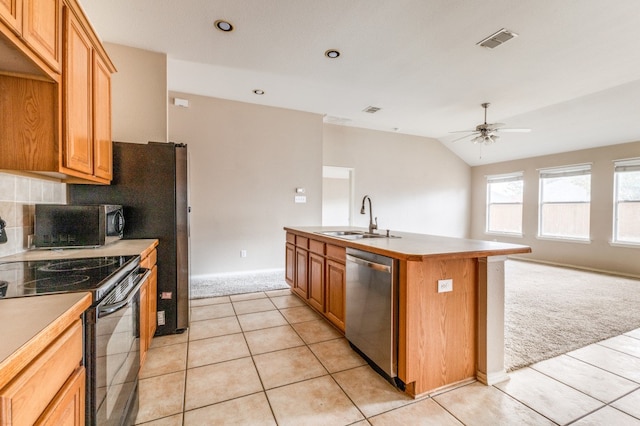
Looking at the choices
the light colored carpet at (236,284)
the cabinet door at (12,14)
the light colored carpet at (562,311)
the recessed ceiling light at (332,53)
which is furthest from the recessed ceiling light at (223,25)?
the light colored carpet at (562,311)

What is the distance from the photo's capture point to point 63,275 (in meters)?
1.31

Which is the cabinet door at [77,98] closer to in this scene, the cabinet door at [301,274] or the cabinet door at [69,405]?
the cabinet door at [69,405]

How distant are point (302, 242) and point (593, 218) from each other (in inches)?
239

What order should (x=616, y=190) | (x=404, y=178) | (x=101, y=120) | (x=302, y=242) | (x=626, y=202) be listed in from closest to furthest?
(x=101, y=120) < (x=302, y=242) < (x=626, y=202) < (x=616, y=190) < (x=404, y=178)

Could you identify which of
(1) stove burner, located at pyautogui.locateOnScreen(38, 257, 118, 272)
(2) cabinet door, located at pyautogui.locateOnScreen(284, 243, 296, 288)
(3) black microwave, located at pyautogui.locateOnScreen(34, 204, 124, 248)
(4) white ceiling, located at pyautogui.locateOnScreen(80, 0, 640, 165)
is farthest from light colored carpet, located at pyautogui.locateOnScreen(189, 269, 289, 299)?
(4) white ceiling, located at pyautogui.locateOnScreen(80, 0, 640, 165)

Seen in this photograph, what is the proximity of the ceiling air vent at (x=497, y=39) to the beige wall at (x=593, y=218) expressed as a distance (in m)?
4.39

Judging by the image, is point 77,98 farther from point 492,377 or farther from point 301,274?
point 492,377

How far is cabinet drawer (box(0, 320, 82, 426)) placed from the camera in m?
0.61


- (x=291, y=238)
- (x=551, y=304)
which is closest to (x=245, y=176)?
(x=291, y=238)

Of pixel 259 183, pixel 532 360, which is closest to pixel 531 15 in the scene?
pixel 532 360

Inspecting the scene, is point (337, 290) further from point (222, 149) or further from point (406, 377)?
point (222, 149)

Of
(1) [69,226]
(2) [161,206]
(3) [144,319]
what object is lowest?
(3) [144,319]

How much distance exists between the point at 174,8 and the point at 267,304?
3.17 meters

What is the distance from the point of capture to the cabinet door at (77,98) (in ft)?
5.33
